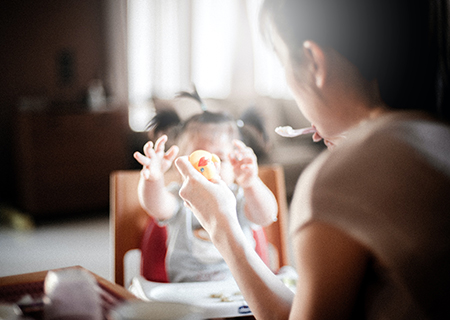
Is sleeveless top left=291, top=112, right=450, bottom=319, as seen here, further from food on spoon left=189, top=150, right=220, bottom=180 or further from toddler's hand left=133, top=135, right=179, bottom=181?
toddler's hand left=133, top=135, right=179, bottom=181

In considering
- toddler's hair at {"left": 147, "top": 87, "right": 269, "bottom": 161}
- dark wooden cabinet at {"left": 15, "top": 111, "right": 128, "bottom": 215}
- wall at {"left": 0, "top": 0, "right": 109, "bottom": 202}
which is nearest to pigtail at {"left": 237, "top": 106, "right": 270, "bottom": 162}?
toddler's hair at {"left": 147, "top": 87, "right": 269, "bottom": 161}

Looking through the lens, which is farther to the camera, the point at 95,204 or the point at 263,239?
the point at 95,204

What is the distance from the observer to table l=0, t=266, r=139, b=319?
791 millimetres

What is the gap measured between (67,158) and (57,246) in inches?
33.7

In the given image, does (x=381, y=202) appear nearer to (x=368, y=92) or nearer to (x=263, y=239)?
(x=368, y=92)

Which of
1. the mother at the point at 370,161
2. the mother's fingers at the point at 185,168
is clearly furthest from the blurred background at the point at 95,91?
the mother at the point at 370,161

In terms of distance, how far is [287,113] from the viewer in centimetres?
450

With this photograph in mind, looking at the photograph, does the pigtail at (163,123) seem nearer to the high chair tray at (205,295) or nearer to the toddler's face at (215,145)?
the toddler's face at (215,145)

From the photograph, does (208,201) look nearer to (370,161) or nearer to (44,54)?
(370,161)

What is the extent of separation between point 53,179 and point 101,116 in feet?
1.99

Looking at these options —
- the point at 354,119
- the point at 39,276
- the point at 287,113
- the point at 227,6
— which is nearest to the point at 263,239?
the point at 39,276

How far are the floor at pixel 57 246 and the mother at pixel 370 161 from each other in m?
2.15

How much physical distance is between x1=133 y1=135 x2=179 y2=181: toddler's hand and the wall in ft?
10.7

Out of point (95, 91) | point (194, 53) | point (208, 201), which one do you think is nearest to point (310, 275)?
point (208, 201)
